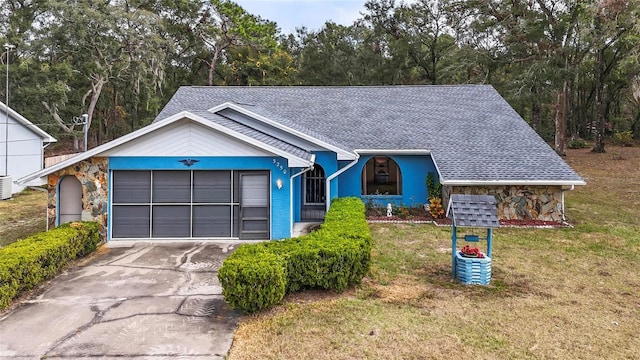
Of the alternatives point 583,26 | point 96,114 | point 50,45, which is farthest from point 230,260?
point 96,114

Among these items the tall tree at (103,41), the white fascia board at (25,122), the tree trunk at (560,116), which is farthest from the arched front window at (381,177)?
the tall tree at (103,41)

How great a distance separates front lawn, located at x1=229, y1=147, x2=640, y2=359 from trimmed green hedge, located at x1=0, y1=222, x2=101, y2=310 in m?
3.72

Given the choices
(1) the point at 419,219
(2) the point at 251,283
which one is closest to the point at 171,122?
(2) the point at 251,283

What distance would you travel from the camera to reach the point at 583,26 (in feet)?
69.8

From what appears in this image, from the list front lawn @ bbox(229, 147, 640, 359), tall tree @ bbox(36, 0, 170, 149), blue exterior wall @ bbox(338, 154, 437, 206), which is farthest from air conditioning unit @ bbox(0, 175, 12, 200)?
front lawn @ bbox(229, 147, 640, 359)

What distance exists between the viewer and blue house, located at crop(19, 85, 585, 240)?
10141mm

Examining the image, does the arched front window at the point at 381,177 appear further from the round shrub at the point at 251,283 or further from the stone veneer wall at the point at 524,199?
the round shrub at the point at 251,283

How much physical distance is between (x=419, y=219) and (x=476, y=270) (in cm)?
596

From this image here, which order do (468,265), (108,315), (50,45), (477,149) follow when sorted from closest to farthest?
1. (108,315)
2. (468,265)
3. (477,149)
4. (50,45)

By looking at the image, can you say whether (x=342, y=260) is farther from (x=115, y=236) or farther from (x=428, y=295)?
(x=115, y=236)

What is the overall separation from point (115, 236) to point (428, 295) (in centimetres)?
800

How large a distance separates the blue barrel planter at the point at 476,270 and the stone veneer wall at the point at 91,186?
339 inches

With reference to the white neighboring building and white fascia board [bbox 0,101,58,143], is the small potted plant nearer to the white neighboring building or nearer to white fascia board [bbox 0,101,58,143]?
the white neighboring building

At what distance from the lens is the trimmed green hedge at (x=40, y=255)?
20.3 feet
